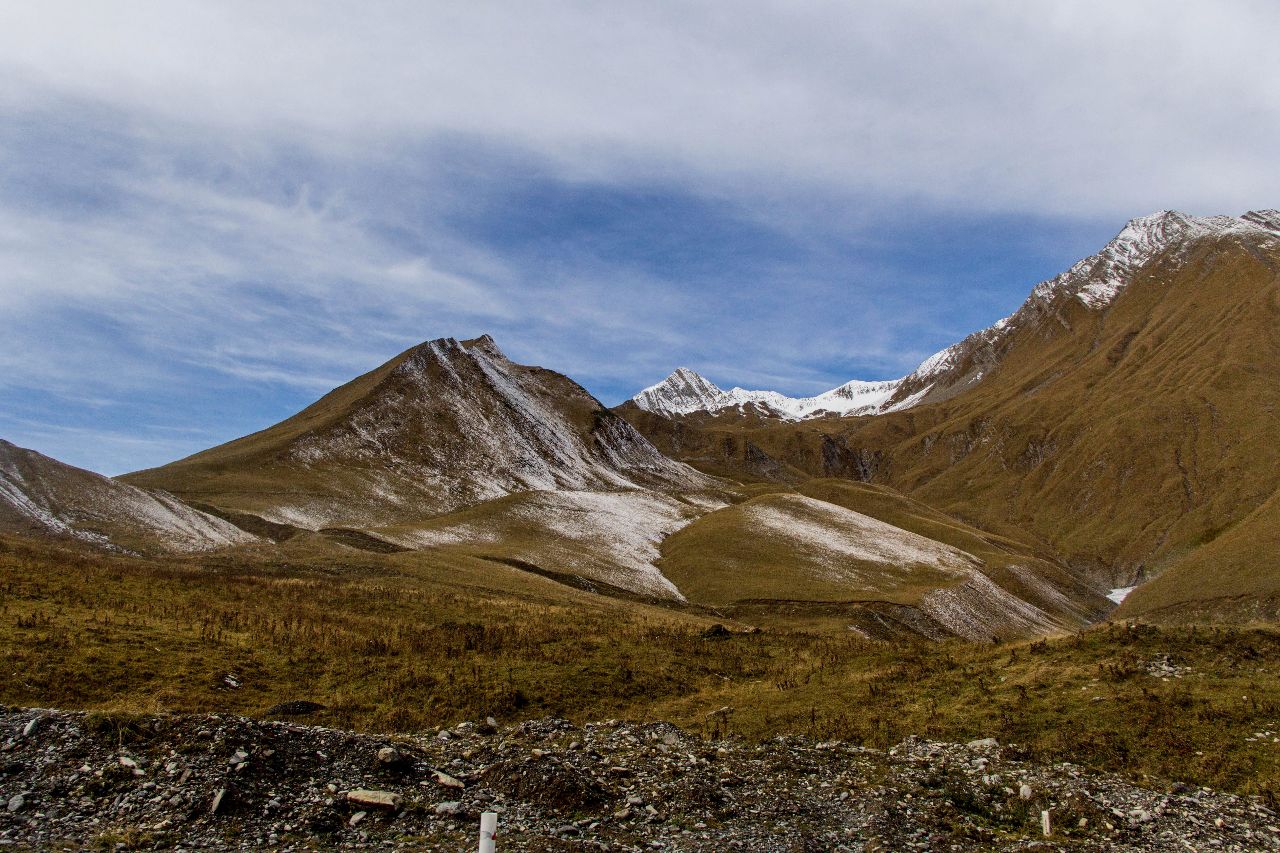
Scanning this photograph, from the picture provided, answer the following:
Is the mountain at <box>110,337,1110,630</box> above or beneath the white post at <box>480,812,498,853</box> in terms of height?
above

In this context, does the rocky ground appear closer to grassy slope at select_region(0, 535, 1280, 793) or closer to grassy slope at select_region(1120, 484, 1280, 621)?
grassy slope at select_region(0, 535, 1280, 793)

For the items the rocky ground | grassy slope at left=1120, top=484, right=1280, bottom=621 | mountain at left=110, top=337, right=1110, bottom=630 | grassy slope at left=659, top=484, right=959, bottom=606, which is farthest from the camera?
grassy slope at left=1120, top=484, right=1280, bottom=621

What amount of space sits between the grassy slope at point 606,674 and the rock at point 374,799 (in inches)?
244

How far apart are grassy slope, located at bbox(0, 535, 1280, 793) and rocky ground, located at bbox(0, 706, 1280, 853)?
2.38m

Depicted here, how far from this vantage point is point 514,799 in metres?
15.9

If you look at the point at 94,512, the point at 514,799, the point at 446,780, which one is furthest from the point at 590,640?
the point at 94,512

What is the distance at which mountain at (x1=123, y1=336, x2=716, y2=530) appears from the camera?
118 m

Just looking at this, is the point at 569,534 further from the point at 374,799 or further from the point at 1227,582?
the point at 1227,582

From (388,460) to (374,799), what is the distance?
470ft

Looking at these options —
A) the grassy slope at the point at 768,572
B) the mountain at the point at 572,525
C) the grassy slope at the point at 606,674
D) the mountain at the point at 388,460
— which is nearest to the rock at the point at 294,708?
the grassy slope at the point at 606,674

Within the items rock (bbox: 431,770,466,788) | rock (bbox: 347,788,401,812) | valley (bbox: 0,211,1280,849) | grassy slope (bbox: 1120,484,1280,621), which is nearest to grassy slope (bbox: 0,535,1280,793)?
valley (bbox: 0,211,1280,849)

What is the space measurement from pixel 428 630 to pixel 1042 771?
2443 cm

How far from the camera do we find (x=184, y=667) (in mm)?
23234

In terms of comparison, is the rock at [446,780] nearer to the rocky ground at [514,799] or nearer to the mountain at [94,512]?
the rocky ground at [514,799]
